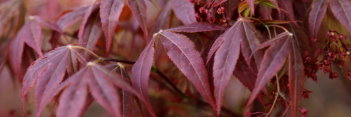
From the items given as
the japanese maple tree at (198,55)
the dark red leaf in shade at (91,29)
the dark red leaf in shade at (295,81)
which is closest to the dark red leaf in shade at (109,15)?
the japanese maple tree at (198,55)

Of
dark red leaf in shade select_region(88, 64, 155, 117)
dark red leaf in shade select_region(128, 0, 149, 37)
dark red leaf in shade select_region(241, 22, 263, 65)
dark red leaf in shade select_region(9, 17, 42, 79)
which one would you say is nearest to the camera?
dark red leaf in shade select_region(88, 64, 155, 117)

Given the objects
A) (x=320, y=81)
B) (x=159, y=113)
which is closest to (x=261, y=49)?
(x=159, y=113)

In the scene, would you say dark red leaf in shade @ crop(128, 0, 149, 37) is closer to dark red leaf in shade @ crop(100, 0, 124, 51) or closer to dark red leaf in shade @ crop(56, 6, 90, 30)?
dark red leaf in shade @ crop(100, 0, 124, 51)

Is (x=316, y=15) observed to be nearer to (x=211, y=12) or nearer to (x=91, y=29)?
(x=211, y=12)

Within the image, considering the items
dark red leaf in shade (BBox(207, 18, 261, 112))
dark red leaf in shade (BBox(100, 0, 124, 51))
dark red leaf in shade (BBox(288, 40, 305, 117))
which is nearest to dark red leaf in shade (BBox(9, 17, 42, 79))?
dark red leaf in shade (BBox(100, 0, 124, 51))

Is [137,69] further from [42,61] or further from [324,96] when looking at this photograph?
[324,96]

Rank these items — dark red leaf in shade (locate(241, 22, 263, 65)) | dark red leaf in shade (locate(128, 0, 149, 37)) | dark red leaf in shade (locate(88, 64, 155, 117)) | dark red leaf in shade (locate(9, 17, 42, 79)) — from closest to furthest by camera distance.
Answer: dark red leaf in shade (locate(88, 64, 155, 117)), dark red leaf in shade (locate(241, 22, 263, 65)), dark red leaf in shade (locate(128, 0, 149, 37)), dark red leaf in shade (locate(9, 17, 42, 79))

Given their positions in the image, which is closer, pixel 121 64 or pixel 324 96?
pixel 121 64
